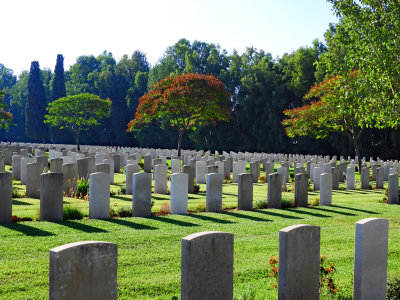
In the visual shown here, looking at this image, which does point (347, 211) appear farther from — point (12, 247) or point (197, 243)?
point (197, 243)

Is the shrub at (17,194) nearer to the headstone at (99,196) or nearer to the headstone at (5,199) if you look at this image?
the headstone at (99,196)

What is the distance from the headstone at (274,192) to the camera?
47.0ft

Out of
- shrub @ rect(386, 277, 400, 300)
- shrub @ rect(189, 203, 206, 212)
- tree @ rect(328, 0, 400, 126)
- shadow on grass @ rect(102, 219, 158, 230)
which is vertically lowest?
shrub @ rect(386, 277, 400, 300)

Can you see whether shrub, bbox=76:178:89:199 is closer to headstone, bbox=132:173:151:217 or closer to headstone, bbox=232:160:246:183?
headstone, bbox=132:173:151:217

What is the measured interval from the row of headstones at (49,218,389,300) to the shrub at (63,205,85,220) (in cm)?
681

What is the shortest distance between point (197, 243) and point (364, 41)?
1152 centimetres

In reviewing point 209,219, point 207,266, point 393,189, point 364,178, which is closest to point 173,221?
point 209,219

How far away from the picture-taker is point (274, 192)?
14.4 metres

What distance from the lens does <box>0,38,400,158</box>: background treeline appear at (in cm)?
5019

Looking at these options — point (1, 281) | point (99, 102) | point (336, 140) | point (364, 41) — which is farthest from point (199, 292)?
point (99, 102)

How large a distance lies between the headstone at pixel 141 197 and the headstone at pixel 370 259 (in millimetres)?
6840

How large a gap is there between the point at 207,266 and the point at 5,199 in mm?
6791

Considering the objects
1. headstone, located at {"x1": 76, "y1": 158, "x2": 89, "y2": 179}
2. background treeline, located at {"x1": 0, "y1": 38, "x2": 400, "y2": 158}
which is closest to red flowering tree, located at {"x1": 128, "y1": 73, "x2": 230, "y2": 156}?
background treeline, located at {"x1": 0, "y1": 38, "x2": 400, "y2": 158}

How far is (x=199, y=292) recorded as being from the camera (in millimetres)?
4992
